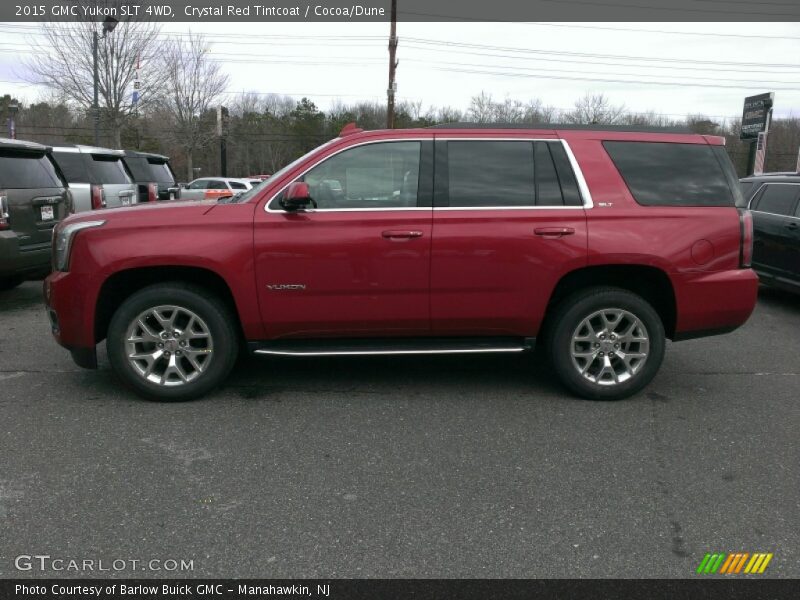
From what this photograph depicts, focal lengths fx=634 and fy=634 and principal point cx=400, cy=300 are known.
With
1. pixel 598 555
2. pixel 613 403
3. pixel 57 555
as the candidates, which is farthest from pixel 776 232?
pixel 57 555

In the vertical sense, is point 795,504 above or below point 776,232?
below

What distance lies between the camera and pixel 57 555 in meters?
2.67

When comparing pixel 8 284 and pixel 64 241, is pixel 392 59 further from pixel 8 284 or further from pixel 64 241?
pixel 64 241

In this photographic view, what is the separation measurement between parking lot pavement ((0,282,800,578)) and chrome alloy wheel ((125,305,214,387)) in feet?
0.76

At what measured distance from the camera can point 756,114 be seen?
23.6 metres

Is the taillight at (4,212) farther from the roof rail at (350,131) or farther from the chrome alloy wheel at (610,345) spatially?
the chrome alloy wheel at (610,345)

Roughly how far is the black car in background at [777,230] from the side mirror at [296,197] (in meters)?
6.61

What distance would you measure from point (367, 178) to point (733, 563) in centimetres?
310

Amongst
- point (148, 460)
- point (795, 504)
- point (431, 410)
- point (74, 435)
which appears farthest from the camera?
point (431, 410)

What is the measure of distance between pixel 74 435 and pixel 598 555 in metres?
3.09

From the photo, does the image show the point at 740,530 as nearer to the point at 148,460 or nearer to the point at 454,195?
the point at 454,195

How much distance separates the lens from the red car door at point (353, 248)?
4293 millimetres

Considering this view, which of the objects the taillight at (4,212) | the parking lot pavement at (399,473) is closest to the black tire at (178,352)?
the parking lot pavement at (399,473)

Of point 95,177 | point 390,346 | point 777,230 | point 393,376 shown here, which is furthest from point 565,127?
point 95,177
